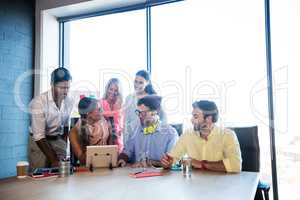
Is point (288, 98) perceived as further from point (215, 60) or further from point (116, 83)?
point (116, 83)

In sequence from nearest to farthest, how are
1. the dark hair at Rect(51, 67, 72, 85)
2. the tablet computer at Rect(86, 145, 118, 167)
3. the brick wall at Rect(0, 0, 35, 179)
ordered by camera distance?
the tablet computer at Rect(86, 145, 118, 167), the dark hair at Rect(51, 67, 72, 85), the brick wall at Rect(0, 0, 35, 179)

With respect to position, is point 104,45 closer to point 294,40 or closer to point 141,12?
point 141,12

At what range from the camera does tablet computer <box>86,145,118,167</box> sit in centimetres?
194

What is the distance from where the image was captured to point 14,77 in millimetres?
3080

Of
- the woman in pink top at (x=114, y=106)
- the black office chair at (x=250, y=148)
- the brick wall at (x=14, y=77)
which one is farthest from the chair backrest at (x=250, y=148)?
the brick wall at (x=14, y=77)

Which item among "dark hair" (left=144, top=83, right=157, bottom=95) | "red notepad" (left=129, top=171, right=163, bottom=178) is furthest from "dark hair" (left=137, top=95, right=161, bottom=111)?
"red notepad" (left=129, top=171, right=163, bottom=178)

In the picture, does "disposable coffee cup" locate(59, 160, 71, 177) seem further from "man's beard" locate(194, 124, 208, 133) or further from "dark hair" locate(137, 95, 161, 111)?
"man's beard" locate(194, 124, 208, 133)

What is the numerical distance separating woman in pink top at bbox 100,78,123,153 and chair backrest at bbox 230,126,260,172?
980 mm

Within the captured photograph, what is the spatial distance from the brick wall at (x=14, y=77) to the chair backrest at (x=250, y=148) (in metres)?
2.38

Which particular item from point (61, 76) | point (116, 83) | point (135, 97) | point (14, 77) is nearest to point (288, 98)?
point (135, 97)

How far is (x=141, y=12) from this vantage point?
3254 millimetres

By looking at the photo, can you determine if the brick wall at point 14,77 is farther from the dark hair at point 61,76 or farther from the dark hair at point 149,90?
the dark hair at point 149,90

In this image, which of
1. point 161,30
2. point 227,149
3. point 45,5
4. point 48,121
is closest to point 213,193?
point 227,149

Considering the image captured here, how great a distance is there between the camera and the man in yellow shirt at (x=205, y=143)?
183 cm
